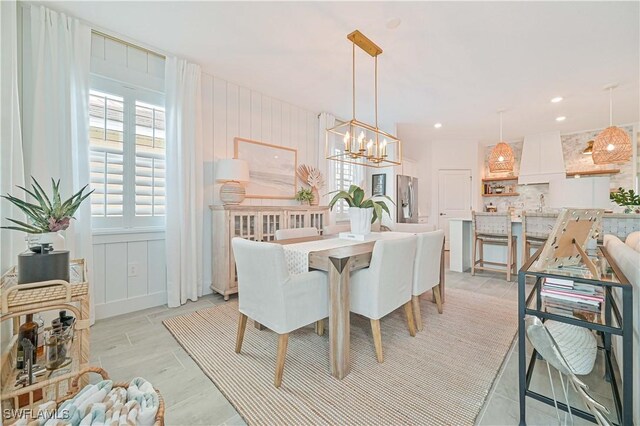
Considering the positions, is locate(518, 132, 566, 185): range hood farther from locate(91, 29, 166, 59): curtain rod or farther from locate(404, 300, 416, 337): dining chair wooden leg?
locate(91, 29, 166, 59): curtain rod

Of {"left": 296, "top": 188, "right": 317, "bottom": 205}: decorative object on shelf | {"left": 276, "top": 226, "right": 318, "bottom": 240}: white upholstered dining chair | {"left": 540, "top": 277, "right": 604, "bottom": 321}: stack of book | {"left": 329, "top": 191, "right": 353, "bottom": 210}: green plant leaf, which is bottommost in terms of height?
{"left": 540, "top": 277, "right": 604, "bottom": 321}: stack of book

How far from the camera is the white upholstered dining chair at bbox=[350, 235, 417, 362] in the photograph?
67.9 inches

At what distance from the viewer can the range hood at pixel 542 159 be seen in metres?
5.44

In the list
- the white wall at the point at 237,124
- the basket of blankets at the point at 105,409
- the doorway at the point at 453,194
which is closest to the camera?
the basket of blankets at the point at 105,409

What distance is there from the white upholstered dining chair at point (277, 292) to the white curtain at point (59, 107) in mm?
1687

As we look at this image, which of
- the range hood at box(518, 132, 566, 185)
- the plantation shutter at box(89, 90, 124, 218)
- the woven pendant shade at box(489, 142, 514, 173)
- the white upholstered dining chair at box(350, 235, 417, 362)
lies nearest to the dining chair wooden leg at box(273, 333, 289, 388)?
the white upholstered dining chair at box(350, 235, 417, 362)

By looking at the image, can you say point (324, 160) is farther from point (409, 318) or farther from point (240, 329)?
point (240, 329)

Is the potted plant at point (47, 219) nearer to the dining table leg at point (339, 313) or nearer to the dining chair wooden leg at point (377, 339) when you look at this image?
the dining table leg at point (339, 313)

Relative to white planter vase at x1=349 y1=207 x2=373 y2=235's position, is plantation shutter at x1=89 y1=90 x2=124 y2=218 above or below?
above

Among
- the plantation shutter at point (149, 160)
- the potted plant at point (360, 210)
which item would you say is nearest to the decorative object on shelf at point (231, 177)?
the plantation shutter at point (149, 160)

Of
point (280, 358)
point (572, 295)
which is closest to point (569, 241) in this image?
point (572, 295)

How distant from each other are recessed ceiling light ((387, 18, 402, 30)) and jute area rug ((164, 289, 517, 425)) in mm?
2592

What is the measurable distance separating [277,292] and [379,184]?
430cm

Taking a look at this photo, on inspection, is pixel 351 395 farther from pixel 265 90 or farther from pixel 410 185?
pixel 410 185
